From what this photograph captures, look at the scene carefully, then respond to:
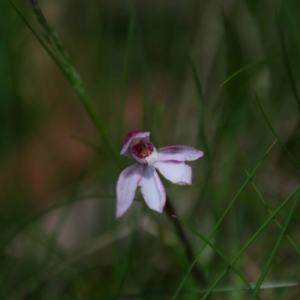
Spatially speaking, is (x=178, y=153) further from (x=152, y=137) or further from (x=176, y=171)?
(x=152, y=137)

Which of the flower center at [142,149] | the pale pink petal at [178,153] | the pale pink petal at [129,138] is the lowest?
the pale pink petal at [178,153]

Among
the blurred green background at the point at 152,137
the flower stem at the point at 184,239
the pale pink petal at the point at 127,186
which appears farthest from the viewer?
the blurred green background at the point at 152,137

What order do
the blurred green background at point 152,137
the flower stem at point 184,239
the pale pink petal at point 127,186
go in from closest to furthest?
the pale pink petal at point 127,186, the flower stem at point 184,239, the blurred green background at point 152,137

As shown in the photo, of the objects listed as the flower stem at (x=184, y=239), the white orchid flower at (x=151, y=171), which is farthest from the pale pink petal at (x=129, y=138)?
the flower stem at (x=184, y=239)

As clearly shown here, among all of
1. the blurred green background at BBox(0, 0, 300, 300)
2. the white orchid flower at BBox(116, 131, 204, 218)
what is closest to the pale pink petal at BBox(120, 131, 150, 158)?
the white orchid flower at BBox(116, 131, 204, 218)

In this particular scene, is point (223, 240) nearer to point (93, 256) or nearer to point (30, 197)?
point (93, 256)

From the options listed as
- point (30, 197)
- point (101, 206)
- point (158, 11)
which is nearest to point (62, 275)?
point (101, 206)

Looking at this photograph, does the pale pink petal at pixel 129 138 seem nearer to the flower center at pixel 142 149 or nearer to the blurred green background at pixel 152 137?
the flower center at pixel 142 149
